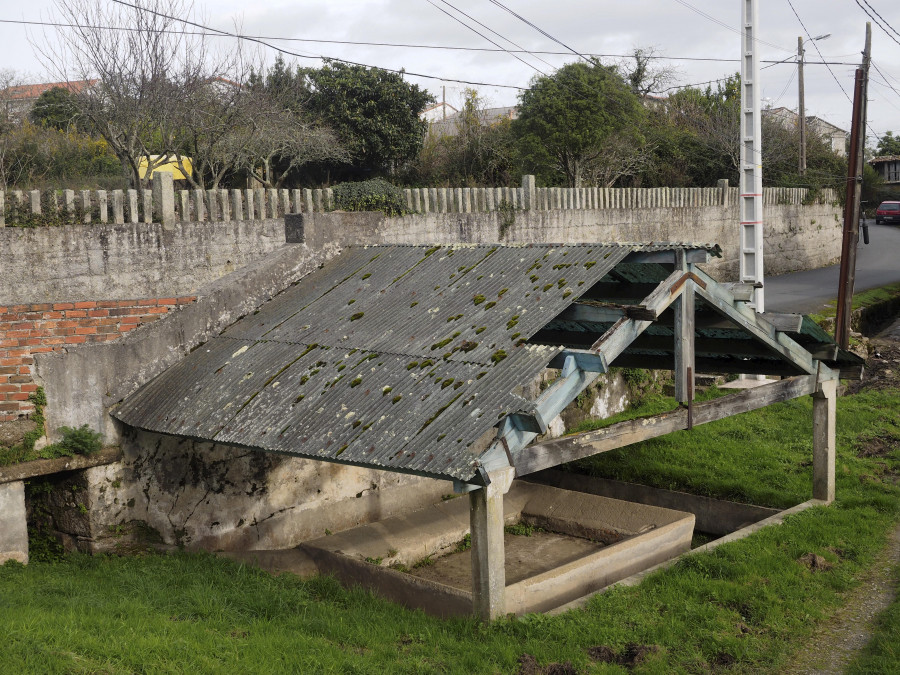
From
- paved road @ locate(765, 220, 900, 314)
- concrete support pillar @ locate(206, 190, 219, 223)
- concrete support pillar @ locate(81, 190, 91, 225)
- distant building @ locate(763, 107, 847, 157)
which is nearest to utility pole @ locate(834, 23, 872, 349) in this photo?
paved road @ locate(765, 220, 900, 314)

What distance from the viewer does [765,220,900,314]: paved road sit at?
20062 mm

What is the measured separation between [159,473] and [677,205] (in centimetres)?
1733

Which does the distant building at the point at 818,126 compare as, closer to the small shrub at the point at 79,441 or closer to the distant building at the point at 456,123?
the distant building at the point at 456,123

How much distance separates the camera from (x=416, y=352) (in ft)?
23.5

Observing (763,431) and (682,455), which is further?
(763,431)

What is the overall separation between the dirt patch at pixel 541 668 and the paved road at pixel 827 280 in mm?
14674

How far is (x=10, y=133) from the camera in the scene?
23.6 m

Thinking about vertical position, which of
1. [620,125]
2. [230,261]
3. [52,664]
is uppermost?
[620,125]

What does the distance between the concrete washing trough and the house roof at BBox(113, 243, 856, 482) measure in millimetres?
1646

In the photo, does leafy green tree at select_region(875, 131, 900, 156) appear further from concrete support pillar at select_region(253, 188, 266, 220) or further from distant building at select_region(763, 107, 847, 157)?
concrete support pillar at select_region(253, 188, 266, 220)

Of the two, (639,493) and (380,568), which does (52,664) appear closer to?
(380,568)

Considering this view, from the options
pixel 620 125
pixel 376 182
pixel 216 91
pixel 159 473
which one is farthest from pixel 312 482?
pixel 620 125

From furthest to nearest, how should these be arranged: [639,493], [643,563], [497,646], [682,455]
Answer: [682,455]
[639,493]
[643,563]
[497,646]

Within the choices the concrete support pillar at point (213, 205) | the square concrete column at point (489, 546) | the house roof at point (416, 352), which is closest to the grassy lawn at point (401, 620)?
the square concrete column at point (489, 546)
